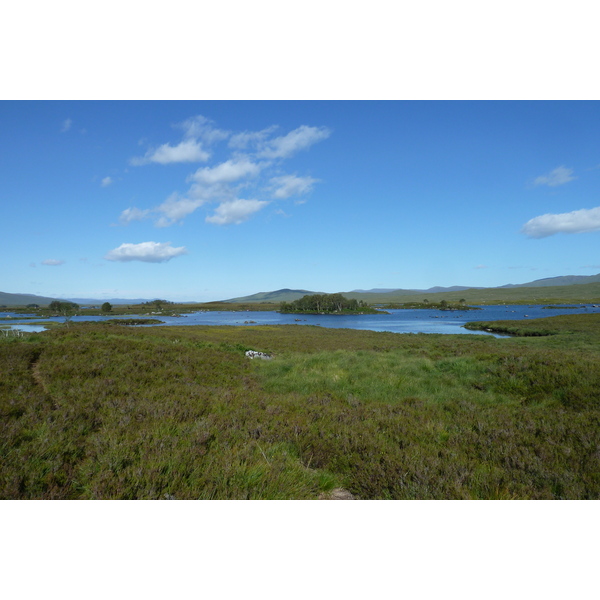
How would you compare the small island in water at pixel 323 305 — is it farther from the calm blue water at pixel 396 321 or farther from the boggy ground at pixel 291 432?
the boggy ground at pixel 291 432

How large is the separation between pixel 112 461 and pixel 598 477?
6214 millimetres

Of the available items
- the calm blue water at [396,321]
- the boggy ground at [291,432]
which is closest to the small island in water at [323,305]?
the calm blue water at [396,321]

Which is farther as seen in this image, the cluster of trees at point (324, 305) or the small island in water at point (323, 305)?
the cluster of trees at point (324, 305)

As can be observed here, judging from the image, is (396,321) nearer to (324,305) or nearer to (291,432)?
(324,305)

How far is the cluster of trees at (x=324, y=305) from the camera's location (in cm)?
14780

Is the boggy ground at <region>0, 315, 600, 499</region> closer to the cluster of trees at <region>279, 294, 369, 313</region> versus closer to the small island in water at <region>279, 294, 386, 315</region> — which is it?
the small island in water at <region>279, 294, 386, 315</region>

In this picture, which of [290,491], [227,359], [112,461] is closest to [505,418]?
[290,491]

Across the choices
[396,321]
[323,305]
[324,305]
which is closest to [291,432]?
[396,321]

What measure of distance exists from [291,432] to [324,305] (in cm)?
14567

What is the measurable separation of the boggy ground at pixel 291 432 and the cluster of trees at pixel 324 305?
135416 mm

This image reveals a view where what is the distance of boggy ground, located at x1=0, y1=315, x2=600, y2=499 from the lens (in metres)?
3.62

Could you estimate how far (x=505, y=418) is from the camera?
6543 mm

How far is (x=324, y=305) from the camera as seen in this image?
151m

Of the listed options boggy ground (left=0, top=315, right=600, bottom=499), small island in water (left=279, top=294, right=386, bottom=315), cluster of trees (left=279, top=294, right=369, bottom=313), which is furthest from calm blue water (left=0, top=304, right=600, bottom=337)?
boggy ground (left=0, top=315, right=600, bottom=499)
